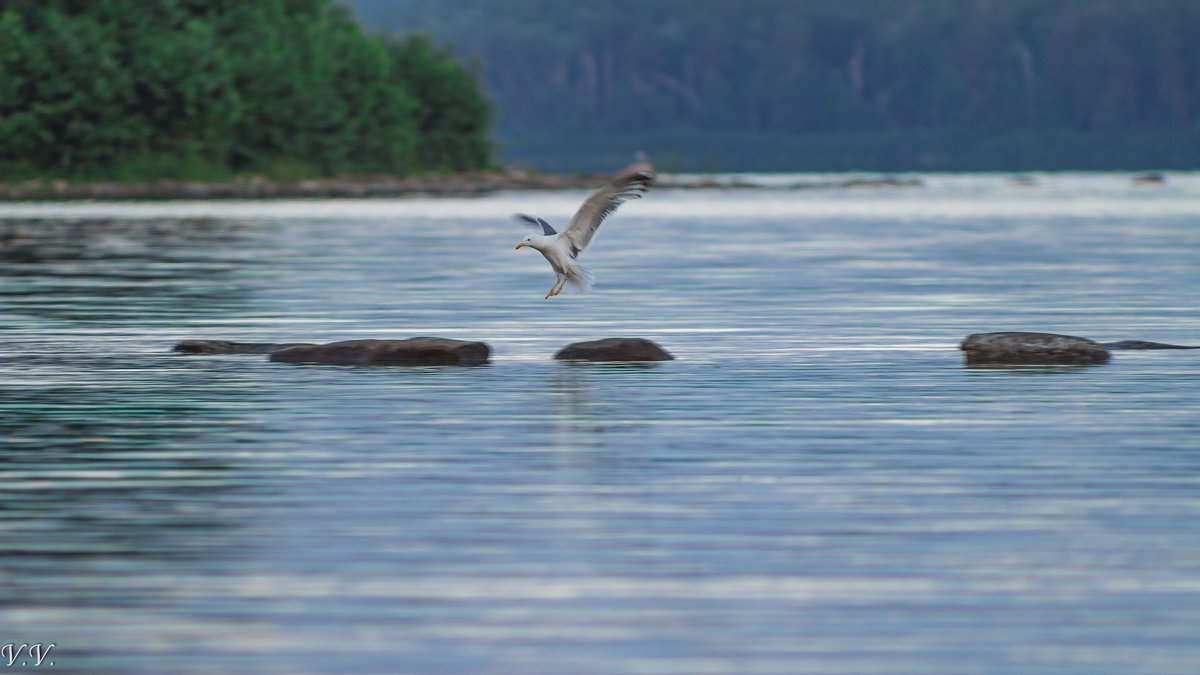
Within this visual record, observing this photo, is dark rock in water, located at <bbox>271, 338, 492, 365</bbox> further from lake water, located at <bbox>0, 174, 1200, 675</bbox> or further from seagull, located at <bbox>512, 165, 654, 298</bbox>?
seagull, located at <bbox>512, 165, 654, 298</bbox>

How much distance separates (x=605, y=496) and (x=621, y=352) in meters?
10.5

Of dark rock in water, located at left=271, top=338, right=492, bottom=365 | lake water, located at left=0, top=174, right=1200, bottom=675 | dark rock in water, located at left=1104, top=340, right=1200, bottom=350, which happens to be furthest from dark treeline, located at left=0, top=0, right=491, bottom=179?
dark rock in water, located at left=1104, top=340, right=1200, bottom=350

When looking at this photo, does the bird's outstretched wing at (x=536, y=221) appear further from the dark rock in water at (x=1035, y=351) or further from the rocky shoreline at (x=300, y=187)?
the rocky shoreline at (x=300, y=187)

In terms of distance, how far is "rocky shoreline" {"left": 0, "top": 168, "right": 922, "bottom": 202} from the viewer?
116 metres

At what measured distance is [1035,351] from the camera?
83.1 feet

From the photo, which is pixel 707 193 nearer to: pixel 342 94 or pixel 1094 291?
pixel 342 94

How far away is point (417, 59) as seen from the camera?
154 metres

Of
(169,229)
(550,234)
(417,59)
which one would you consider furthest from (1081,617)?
(417,59)

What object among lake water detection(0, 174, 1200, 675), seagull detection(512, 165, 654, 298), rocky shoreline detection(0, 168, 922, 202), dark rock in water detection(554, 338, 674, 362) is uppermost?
rocky shoreline detection(0, 168, 922, 202)

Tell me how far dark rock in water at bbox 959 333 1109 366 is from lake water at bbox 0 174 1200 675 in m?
0.72

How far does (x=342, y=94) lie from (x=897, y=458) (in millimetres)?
121501

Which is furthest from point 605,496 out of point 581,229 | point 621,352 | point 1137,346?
point 1137,346

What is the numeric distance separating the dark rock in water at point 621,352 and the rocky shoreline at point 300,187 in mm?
92054

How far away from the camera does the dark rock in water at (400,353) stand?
25.4m
